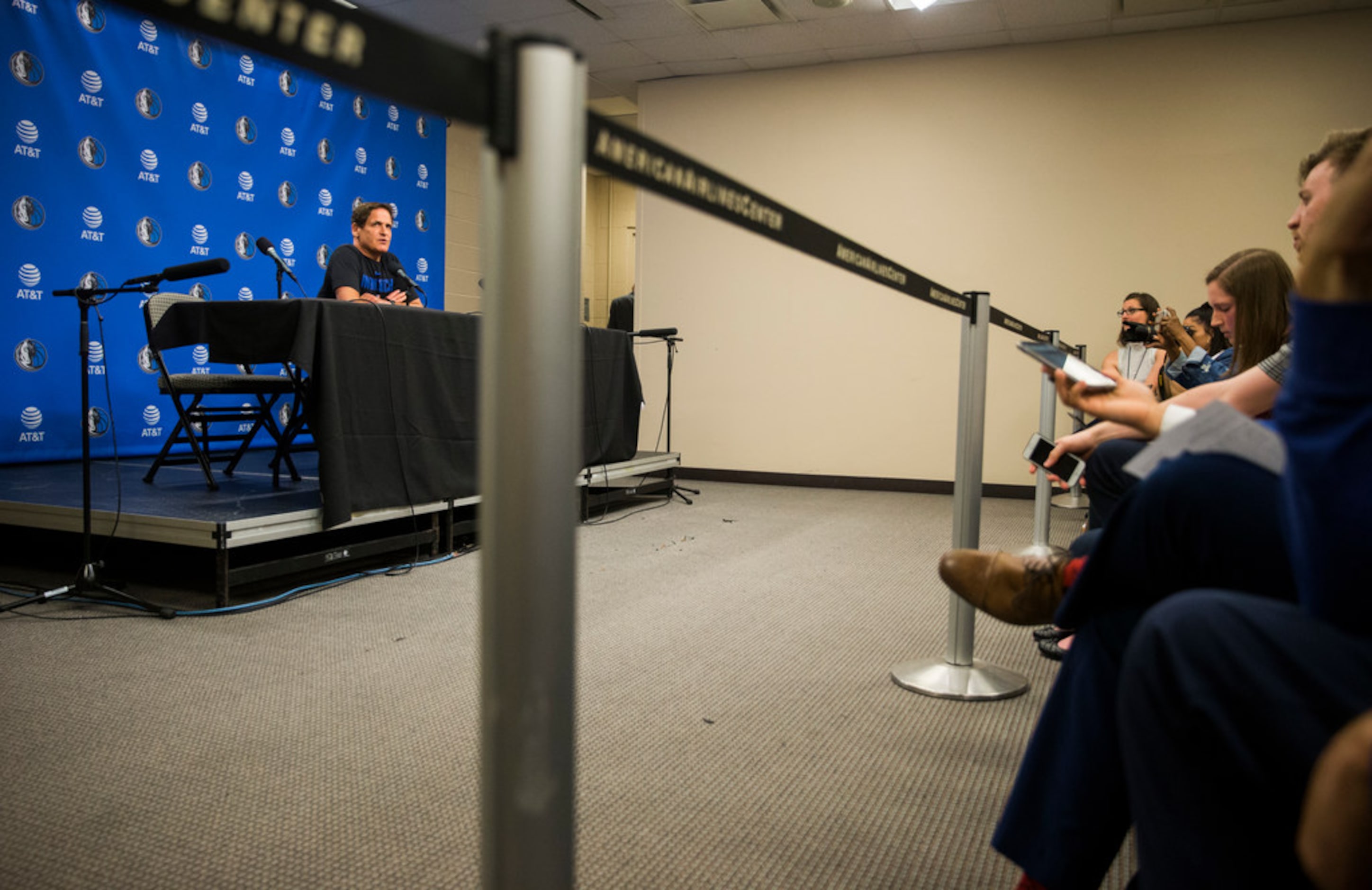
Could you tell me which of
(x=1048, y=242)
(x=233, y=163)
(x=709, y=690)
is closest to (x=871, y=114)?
(x=1048, y=242)

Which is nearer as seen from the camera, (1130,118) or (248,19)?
(248,19)

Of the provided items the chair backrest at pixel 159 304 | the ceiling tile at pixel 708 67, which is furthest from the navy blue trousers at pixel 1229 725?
the ceiling tile at pixel 708 67

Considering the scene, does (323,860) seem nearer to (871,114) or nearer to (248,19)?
(248,19)

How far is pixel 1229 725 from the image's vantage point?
555 millimetres

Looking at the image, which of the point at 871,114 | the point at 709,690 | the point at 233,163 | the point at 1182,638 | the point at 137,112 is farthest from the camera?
the point at 871,114

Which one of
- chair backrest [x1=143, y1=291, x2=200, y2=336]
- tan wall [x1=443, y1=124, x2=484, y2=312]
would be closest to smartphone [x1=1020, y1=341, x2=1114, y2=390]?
chair backrest [x1=143, y1=291, x2=200, y2=336]

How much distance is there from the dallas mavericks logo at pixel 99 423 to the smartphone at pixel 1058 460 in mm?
4017

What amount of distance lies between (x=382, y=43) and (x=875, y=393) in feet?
16.7

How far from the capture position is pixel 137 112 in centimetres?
412

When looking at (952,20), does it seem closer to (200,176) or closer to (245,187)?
(245,187)

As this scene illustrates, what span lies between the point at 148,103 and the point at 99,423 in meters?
1.56

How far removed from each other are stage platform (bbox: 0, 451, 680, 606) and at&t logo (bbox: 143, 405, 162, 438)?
54 cm

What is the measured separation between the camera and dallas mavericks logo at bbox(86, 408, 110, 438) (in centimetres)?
396

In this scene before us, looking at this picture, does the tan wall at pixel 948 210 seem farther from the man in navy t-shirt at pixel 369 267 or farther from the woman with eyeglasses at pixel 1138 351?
the man in navy t-shirt at pixel 369 267
